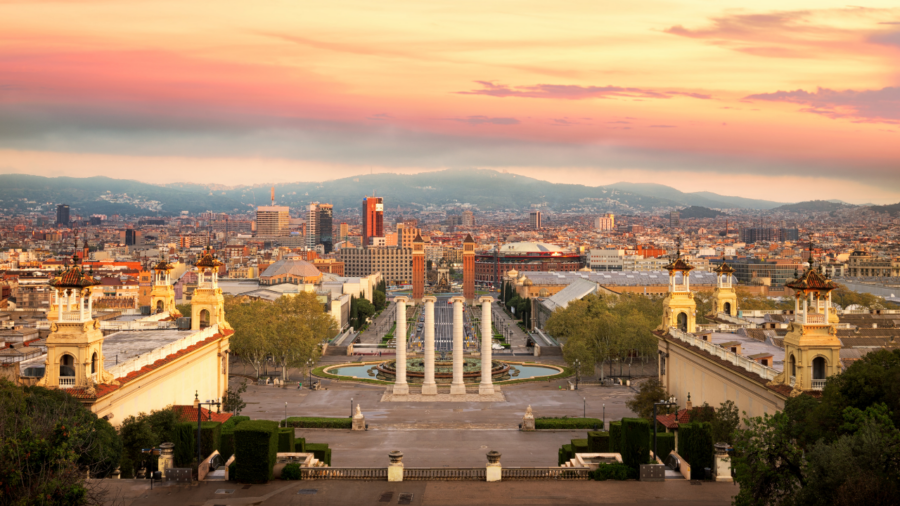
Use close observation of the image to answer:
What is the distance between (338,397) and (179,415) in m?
30.9

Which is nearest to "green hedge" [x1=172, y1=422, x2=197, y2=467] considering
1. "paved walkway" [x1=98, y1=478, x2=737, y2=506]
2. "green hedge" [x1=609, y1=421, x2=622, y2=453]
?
"paved walkway" [x1=98, y1=478, x2=737, y2=506]

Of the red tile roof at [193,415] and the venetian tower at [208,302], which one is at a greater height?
the venetian tower at [208,302]

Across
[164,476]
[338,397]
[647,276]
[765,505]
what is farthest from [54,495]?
[647,276]

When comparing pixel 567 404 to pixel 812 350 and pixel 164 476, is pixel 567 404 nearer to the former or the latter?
pixel 812 350

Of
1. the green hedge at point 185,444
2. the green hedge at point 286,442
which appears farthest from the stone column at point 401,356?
the green hedge at point 185,444

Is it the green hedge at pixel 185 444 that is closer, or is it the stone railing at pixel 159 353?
the green hedge at pixel 185 444

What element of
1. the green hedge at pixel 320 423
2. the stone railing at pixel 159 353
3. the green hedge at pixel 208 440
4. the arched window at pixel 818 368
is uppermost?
the arched window at pixel 818 368

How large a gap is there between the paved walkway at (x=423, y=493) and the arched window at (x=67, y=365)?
28.1 feet

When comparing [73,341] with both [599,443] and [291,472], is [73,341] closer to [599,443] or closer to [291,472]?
[291,472]

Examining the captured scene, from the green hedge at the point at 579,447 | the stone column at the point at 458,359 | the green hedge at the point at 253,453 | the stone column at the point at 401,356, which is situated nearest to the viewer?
the green hedge at the point at 253,453

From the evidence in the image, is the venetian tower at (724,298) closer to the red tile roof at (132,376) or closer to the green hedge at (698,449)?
the green hedge at (698,449)

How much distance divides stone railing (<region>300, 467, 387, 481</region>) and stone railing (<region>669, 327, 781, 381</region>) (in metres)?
20.7

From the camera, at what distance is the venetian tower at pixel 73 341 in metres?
45.1

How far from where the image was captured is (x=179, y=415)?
170 feet
